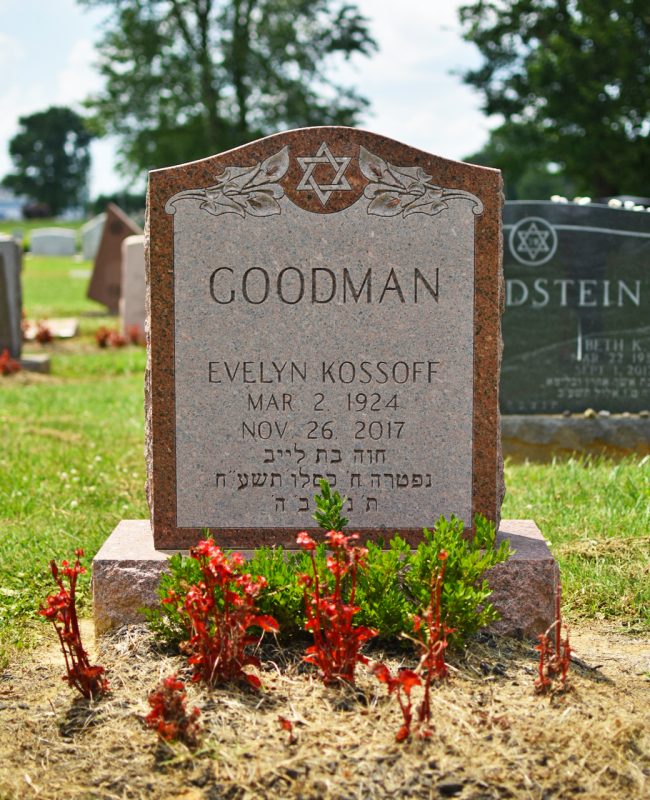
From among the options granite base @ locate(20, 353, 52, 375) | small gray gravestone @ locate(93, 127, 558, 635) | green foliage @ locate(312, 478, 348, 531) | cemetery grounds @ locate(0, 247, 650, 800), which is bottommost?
granite base @ locate(20, 353, 52, 375)

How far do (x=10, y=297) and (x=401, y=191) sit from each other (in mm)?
8683

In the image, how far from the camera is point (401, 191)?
3812 mm

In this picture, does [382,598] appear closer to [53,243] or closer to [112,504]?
[112,504]

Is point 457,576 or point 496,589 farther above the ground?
point 457,576

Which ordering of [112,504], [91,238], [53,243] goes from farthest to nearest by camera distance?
[53,243], [91,238], [112,504]

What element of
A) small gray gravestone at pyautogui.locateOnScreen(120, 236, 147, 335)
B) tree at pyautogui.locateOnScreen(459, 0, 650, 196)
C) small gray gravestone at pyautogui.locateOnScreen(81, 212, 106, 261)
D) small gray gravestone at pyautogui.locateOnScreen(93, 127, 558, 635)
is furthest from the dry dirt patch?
small gray gravestone at pyautogui.locateOnScreen(81, 212, 106, 261)

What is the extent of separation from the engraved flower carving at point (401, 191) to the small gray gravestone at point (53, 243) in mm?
50382

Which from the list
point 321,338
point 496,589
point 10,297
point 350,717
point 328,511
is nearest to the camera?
point 350,717

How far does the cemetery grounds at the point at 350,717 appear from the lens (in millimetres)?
2691

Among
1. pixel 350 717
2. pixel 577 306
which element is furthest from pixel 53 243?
pixel 350 717

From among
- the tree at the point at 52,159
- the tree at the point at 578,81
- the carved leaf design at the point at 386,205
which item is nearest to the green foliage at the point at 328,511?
the carved leaf design at the point at 386,205

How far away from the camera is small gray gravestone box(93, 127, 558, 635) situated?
3.81m

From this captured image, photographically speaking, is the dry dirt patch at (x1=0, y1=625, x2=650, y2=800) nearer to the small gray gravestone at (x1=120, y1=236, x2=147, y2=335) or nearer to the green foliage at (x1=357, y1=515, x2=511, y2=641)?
the green foliage at (x1=357, y1=515, x2=511, y2=641)

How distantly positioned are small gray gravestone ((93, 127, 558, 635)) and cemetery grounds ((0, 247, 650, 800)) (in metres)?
0.38
